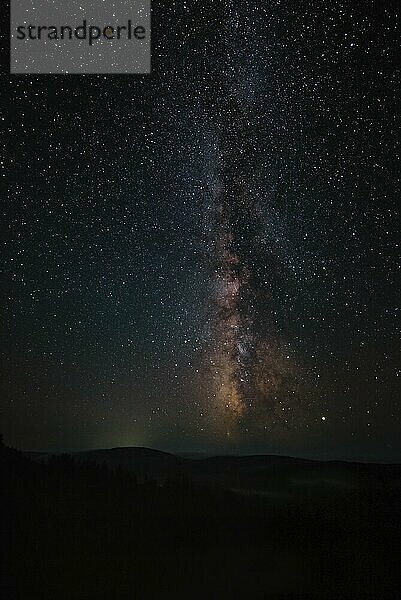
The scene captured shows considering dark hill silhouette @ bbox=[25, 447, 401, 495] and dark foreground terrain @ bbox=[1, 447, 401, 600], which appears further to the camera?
dark hill silhouette @ bbox=[25, 447, 401, 495]

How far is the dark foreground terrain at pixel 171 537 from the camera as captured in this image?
511 inches

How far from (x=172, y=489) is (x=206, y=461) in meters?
15.6

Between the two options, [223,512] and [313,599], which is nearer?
[313,599]

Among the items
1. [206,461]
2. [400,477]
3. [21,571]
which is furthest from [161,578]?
[400,477]

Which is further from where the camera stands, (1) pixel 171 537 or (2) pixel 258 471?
(2) pixel 258 471

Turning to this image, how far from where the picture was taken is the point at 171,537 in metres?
17.3

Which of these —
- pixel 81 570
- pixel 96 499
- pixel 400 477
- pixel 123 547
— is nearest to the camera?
pixel 81 570

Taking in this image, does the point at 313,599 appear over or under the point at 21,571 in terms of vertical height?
under

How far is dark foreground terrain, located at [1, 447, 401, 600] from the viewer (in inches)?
511

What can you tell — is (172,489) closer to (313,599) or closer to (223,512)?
(223,512)

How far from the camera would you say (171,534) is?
17.6 metres

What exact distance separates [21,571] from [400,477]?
113 feet

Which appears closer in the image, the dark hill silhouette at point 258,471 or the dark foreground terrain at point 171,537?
the dark foreground terrain at point 171,537

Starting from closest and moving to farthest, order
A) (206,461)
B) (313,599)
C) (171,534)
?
1. (313,599)
2. (171,534)
3. (206,461)
